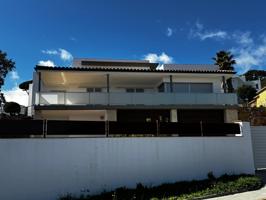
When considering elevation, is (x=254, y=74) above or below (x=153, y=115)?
above

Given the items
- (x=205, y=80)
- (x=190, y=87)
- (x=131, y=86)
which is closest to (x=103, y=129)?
(x=190, y=87)

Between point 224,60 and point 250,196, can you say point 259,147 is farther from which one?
point 224,60

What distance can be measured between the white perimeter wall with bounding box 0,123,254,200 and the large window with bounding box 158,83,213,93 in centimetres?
1077

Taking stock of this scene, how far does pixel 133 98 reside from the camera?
22.3 metres

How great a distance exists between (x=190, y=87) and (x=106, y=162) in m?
14.9

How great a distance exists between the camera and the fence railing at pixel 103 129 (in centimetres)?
1059

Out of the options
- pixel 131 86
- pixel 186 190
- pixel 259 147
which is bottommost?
pixel 186 190

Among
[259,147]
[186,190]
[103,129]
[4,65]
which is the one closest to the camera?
[186,190]

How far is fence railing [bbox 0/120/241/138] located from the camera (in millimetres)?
10586

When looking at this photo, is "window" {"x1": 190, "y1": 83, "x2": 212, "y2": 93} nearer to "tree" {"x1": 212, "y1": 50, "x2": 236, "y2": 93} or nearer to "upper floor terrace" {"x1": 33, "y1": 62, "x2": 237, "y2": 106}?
"upper floor terrace" {"x1": 33, "y1": 62, "x2": 237, "y2": 106}

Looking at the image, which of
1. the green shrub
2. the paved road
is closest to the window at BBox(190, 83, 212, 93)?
the green shrub

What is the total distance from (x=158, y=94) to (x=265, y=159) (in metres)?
9.41

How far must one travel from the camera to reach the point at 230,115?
76.7 ft

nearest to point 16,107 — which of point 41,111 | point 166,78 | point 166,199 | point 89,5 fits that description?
point 41,111
